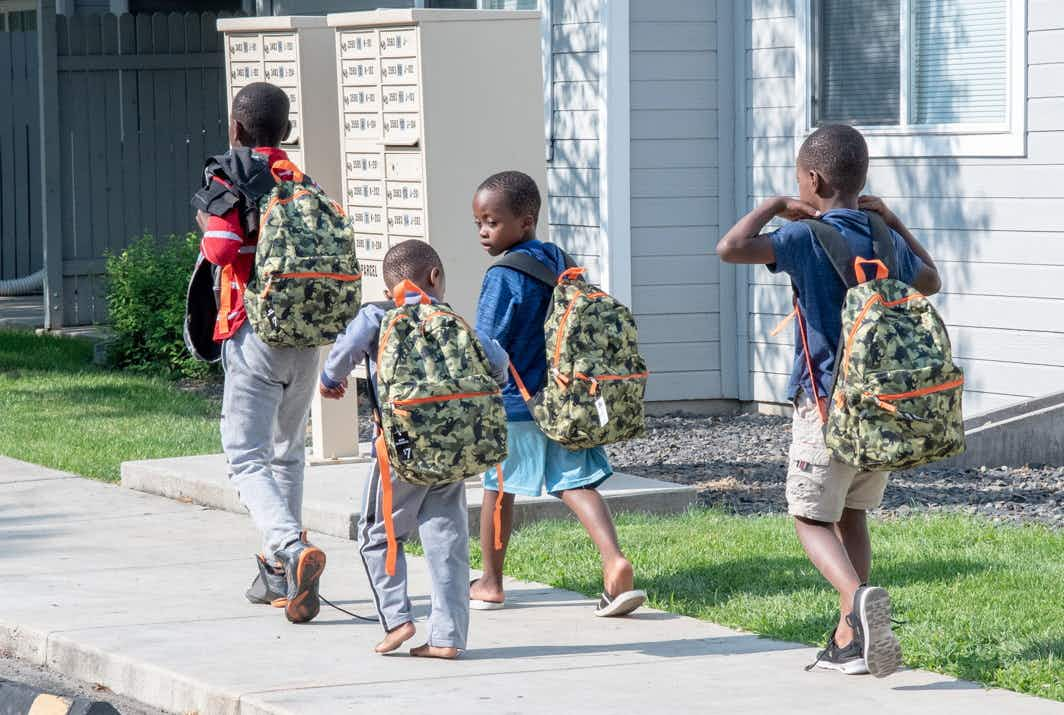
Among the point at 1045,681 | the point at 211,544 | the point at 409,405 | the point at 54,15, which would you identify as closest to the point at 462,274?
the point at 211,544

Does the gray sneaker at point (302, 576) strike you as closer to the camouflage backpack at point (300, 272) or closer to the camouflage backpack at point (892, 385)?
the camouflage backpack at point (300, 272)

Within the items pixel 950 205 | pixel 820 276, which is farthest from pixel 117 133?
pixel 820 276

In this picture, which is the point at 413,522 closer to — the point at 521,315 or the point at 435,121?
the point at 521,315

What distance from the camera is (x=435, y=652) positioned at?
6.03 meters

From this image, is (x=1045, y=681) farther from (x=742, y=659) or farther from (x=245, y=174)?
(x=245, y=174)

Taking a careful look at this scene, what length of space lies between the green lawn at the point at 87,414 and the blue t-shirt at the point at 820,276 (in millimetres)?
5151

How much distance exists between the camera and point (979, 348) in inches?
414

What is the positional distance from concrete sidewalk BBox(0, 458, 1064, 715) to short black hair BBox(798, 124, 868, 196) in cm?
154

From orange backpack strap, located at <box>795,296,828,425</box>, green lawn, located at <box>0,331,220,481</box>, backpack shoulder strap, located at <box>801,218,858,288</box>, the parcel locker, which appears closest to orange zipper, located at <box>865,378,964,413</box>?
orange backpack strap, located at <box>795,296,828,425</box>

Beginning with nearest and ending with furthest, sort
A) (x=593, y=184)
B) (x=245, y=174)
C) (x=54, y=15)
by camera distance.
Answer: (x=245, y=174) < (x=593, y=184) < (x=54, y=15)

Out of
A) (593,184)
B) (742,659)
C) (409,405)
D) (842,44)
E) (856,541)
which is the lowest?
(742,659)

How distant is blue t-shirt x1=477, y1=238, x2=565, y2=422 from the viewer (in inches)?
258

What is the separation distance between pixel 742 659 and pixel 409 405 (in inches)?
55.2

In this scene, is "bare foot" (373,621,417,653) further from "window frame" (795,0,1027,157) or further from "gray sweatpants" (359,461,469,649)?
"window frame" (795,0,1027,157)
